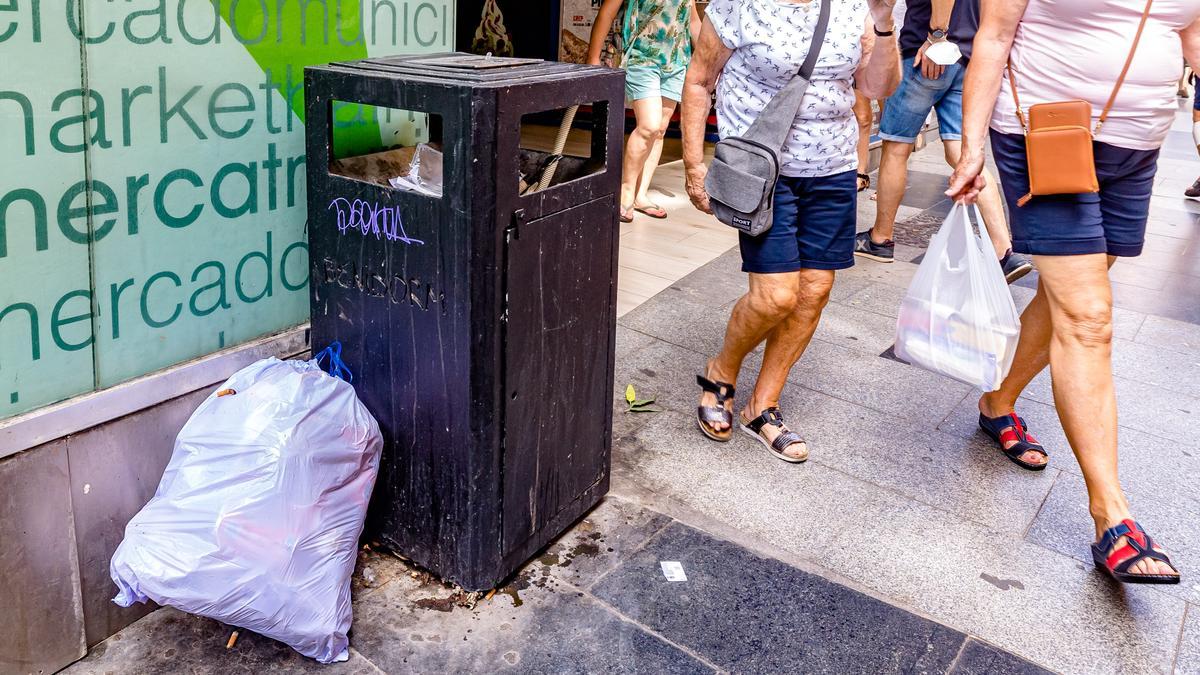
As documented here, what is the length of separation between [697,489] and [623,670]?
100cm

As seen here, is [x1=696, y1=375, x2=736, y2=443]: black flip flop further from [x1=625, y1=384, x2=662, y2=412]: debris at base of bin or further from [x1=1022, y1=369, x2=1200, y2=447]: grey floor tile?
[x1=1022, y1=369, x2=1200, y2=447]: grey floor tile

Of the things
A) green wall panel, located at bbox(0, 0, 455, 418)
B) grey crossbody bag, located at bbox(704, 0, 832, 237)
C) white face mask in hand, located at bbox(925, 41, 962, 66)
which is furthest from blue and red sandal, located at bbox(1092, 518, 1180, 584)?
white face mask in hand, located at bbox(925, 41, 962, 66)

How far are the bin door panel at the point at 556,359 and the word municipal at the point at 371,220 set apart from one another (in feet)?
0.97

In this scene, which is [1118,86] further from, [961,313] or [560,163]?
[560,163]

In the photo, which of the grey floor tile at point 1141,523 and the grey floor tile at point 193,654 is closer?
the grey floor tile at point 193,654

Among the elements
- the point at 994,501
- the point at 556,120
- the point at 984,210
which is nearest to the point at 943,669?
the point at 994,501

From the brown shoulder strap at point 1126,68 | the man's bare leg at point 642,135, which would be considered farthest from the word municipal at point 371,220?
the man's bare leg at point 642,135

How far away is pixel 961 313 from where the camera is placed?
3.15 m

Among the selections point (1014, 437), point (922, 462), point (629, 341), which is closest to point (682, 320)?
point (629, 341)

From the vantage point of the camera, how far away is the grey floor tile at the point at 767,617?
260 centimetres

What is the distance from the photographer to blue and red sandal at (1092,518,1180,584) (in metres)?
2.84

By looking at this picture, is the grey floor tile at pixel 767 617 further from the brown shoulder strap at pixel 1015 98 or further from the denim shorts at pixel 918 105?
the denim shorts at pixel 918 105

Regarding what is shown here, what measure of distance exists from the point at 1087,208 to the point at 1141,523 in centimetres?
106

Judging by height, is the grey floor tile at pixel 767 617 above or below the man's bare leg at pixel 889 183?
below
